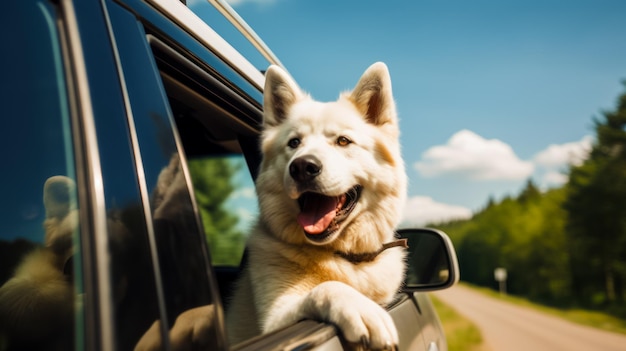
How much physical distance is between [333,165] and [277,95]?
62 centimetres

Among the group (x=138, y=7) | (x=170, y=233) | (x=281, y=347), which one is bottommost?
(x=281, y=347)

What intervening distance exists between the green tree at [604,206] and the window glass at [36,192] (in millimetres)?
52551

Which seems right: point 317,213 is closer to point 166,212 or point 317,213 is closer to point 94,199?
point 166,212

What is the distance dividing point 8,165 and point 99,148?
0.18 meters

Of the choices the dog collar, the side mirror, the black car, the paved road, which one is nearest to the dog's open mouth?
the dog collar

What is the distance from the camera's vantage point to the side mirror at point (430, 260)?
3.35 metres

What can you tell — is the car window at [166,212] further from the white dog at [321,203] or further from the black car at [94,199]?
the white dog at [321,203]

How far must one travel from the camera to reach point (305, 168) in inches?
106

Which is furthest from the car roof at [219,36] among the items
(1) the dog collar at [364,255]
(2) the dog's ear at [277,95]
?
(1) the dog collar at [364,255]

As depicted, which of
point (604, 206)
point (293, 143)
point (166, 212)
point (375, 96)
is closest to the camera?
point (166, 212)

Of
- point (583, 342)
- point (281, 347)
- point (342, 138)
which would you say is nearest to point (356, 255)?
point (342, 138)

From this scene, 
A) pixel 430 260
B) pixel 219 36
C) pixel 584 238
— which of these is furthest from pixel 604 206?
pixel 219 36

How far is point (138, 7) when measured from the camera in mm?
1536

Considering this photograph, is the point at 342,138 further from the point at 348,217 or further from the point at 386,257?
the point at 386,257
